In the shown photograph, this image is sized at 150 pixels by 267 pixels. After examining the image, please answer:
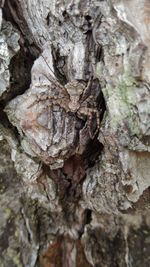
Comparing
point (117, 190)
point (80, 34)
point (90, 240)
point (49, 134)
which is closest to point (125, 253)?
point (90, 240)

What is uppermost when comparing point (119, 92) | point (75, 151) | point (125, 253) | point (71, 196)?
point (119, 92)

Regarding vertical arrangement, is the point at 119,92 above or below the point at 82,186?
above

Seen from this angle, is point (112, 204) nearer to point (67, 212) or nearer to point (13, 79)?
point (67, 212)

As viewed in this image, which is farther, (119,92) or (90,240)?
(90,240)

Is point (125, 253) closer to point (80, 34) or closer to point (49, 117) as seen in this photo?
point (49, 117)

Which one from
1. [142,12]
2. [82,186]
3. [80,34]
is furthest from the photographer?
[82,186]

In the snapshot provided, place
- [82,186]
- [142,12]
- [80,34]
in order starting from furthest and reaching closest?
[82,186]
[80,34]
[142,12]
